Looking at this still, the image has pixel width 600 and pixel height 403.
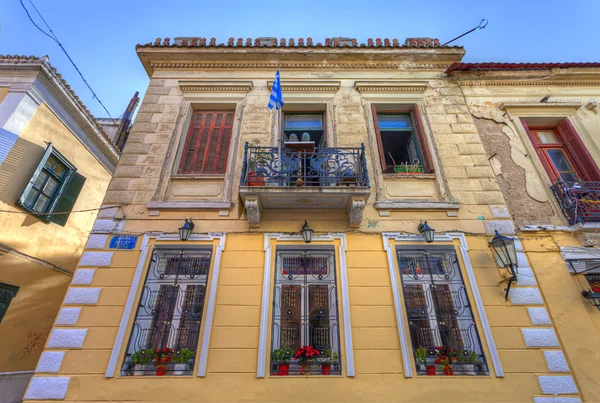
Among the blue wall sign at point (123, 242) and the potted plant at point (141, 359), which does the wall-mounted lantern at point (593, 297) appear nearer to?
the potted plant at point (141, 359)

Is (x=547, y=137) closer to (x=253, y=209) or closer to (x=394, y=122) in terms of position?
(x=394, y=122)

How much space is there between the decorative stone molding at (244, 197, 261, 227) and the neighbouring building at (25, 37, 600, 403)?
0.09 ft

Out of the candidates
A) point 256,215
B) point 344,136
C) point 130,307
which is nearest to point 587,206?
point 344,136

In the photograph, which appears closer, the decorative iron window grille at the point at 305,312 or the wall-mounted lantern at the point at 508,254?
the decorative iron window grille at the point at 305,312

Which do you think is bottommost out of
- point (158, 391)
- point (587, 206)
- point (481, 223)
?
point (158, 391)

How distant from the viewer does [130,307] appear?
185 inches

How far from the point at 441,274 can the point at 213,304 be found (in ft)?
13.2

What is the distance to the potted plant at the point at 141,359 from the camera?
434 centimetres

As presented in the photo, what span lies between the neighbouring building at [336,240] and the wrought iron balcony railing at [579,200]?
91mm

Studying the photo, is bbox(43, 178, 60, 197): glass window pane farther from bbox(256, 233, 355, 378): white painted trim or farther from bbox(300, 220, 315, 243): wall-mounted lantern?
bbox(300, 220, 315, 243): wall-mounted lantern

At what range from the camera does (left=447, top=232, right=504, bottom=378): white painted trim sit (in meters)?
4.39

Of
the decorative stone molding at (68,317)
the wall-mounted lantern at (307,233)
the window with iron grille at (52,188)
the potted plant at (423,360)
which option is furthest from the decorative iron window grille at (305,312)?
the window with iron grille at (52,188)

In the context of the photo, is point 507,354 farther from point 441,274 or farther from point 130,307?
point 130,307

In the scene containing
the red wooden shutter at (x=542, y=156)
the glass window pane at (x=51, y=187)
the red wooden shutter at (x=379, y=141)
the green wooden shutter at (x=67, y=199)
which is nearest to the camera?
the red wooden shutter at (x=379, y=141)
